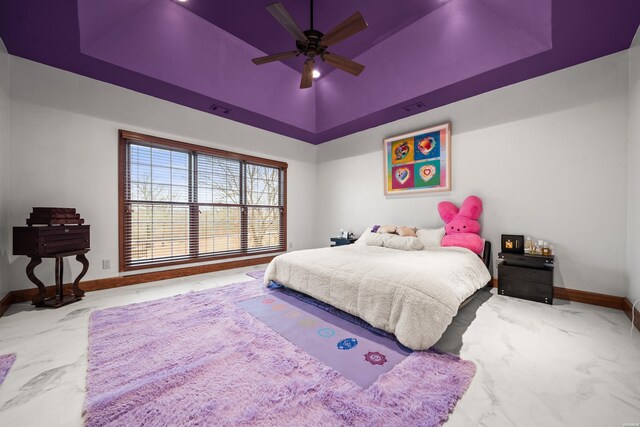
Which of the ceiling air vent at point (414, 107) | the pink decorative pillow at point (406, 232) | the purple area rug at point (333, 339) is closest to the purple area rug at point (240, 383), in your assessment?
the purple area rug at point (333, 339)

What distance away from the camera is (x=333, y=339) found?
1.98 meters

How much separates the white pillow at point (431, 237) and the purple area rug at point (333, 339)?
1.87 meters

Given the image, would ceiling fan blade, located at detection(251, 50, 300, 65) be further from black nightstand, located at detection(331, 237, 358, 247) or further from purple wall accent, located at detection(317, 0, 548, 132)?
black nightstand, located at detection(331, 237, 358, 247)

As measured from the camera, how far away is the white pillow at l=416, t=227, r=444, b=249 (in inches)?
137

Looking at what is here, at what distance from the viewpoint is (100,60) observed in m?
2.71

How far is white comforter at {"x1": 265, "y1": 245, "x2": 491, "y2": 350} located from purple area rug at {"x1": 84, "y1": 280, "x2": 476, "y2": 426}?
23 centimetres

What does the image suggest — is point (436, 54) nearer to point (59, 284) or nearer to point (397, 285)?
point (397, 285)

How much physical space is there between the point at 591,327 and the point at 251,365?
2.87 metres

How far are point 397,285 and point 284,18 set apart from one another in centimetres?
251

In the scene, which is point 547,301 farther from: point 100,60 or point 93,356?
point 100,60

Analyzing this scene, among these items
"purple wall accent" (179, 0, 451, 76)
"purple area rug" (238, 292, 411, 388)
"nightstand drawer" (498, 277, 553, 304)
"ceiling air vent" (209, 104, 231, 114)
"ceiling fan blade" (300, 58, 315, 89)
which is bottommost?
"purple area rug" (238, 292, 411, 388)

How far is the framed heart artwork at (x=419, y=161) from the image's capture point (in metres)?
3.76

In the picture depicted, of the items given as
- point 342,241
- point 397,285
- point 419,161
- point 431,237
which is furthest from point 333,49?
point 397,285

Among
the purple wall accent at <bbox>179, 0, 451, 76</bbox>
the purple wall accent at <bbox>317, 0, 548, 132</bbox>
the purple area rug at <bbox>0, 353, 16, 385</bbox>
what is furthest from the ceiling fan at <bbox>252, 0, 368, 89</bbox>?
the purple area rug at <bbox>0, 353, 16, 385</bbox>
